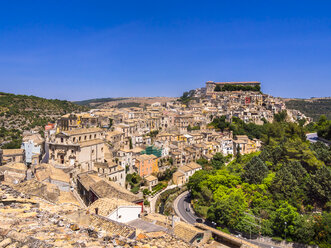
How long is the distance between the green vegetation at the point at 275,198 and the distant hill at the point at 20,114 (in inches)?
1671

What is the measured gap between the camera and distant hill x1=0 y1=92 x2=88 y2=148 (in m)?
60.7

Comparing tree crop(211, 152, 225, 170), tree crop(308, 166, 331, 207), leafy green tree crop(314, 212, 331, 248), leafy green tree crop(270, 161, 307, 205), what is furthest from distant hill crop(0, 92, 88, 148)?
→ leafy green tree crop(314, 212, 331, 248)

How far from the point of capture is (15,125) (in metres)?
68.5

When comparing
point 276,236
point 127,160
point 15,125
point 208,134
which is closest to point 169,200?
point 127,160

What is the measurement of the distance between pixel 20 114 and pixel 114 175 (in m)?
57.6

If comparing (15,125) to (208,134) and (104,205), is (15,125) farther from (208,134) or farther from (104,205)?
(104,205)

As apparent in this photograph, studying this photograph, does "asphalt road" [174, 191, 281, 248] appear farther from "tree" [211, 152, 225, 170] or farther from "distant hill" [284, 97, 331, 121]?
"distant hill" [284, 97, 331, 121]

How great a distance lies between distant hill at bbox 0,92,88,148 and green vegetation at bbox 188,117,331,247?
42433 mm

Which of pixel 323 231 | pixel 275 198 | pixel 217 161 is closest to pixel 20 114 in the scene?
pixel 217 161

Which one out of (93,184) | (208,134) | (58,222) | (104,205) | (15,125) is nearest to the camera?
(58,222)

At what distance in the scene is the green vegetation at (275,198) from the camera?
75.6ft

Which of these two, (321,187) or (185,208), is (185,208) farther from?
(321,187)

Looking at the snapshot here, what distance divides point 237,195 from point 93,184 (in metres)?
16.0

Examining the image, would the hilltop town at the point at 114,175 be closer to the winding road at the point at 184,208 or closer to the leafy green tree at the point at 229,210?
the winding road at the point at 184,208
